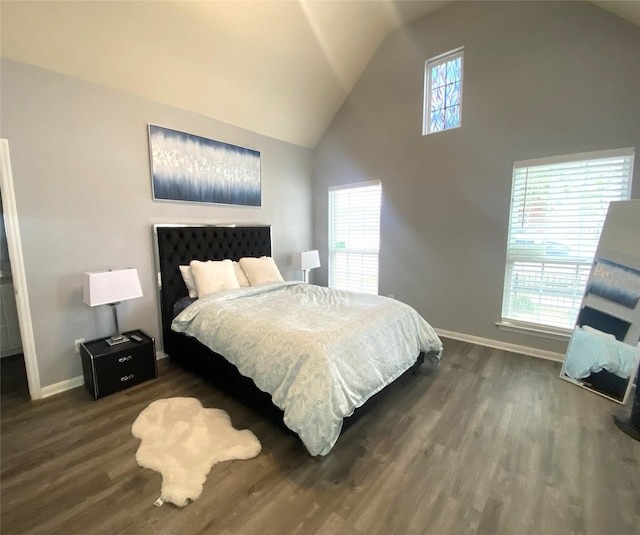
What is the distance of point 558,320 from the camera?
2.97 metres

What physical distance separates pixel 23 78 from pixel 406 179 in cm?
382

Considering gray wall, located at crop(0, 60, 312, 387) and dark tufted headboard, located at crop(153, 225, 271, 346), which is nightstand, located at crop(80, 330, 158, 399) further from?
dark tufted headboard, located at crop(153, 225, 271, 346)

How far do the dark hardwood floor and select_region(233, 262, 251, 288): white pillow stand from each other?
1338 mm

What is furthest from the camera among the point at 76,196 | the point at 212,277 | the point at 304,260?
the point at 304,260

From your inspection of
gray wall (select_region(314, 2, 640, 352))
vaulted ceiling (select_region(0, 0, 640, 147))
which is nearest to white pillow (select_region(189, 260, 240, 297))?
vaulted ceiling (select_region(0, 0, 640, 147))

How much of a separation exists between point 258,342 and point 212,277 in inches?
51.8

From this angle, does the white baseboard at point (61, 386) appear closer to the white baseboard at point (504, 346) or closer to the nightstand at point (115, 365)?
the nightstand at point (115, 365)

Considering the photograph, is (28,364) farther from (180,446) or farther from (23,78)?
(23,78)

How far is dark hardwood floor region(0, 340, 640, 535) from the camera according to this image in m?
1.38

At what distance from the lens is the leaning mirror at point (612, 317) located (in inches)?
85.4

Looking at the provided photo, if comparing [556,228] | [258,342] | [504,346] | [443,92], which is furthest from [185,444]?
[443,92]

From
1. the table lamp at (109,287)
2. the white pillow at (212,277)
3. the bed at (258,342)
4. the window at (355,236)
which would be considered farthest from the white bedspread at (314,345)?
the window at (355,236)

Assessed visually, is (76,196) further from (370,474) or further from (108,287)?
(370,474)

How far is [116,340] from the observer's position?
2.62 metres
